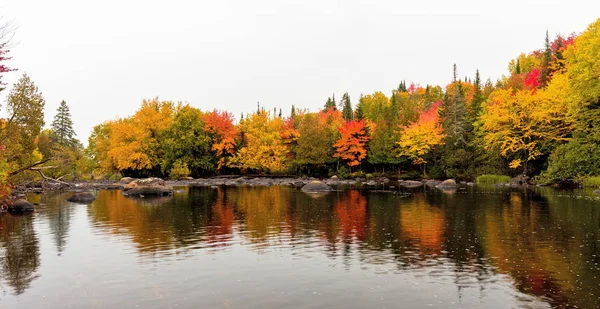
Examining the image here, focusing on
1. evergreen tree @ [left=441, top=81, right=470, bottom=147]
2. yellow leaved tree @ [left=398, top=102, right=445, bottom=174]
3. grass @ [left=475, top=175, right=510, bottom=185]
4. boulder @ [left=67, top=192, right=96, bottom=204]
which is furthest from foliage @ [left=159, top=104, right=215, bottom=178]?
grass @ [left=475, top=175, right=510, bottom=185]

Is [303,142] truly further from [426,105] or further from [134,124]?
[426,105]

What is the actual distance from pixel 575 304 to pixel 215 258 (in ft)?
36.8

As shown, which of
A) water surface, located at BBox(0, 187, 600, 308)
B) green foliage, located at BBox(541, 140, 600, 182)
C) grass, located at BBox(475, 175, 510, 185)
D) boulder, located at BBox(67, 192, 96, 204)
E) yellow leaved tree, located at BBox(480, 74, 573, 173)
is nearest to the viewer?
water surface, located at BBox(0, 187, 600, 308)

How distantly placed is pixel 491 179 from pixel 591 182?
1648 cm

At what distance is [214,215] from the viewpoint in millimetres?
27984

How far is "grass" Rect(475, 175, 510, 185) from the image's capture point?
2302 inches

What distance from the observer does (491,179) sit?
2336 inches

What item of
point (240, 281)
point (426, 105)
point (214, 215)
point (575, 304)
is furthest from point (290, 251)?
point (426, 105)

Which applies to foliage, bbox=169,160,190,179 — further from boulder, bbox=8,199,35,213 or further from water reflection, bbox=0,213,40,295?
water reflection, bbox=0,213,40,295

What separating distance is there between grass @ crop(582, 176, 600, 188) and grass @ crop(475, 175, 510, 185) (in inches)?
551

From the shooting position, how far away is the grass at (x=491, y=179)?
5847 cm

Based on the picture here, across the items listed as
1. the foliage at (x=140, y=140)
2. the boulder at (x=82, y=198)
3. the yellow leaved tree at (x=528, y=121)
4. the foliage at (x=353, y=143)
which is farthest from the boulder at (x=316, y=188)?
the foliage at (x=140, y=140)

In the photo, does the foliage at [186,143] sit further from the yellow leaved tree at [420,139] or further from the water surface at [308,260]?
the water surface at [308,260]

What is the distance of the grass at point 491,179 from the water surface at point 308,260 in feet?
106
